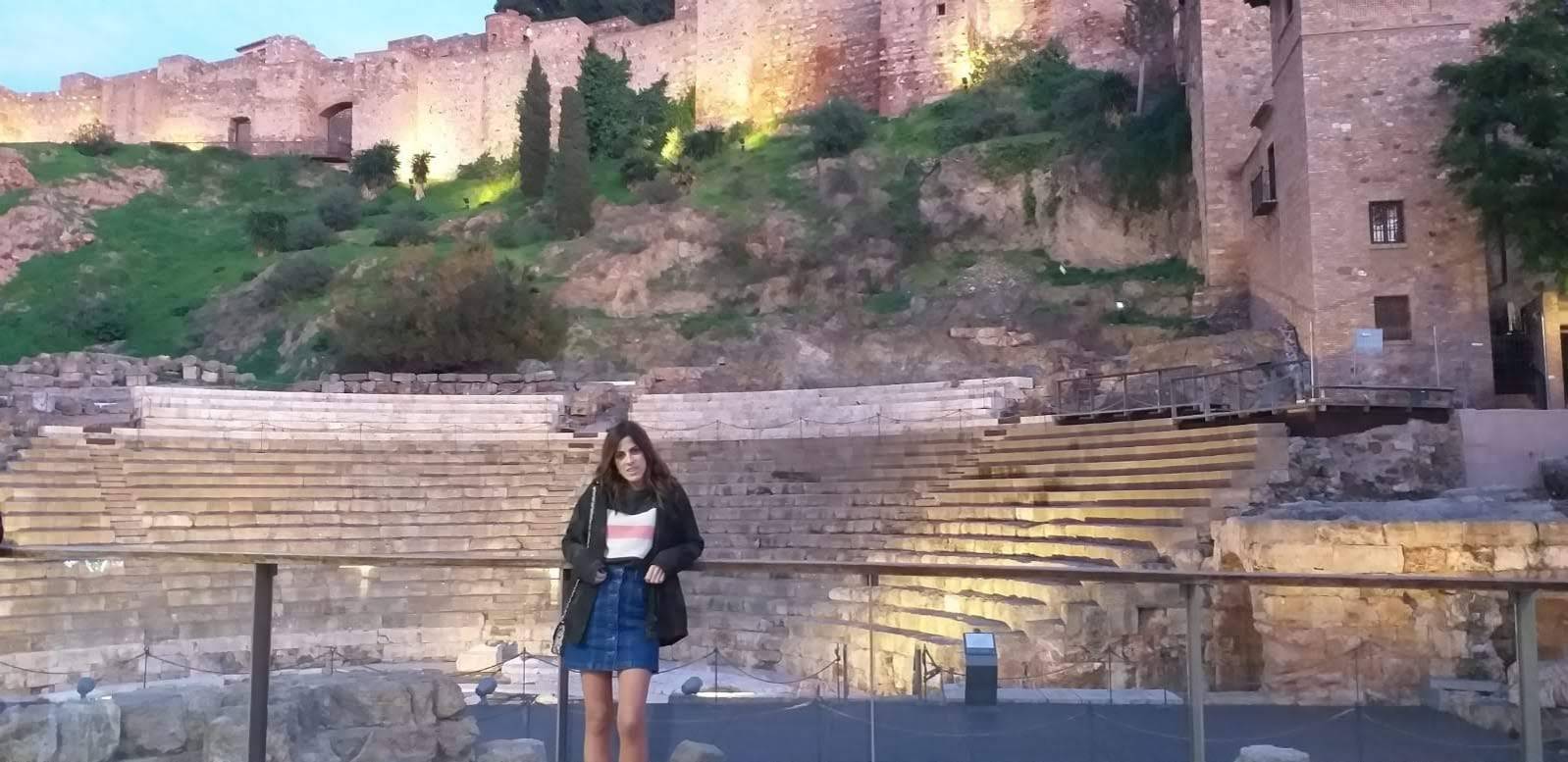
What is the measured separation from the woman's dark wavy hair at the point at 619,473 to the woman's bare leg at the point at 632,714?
0.60 m

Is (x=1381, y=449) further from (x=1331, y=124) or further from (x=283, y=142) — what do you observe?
(x=283, y=142)

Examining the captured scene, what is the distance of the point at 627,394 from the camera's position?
20391 millimetres

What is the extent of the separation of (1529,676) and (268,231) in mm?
36131

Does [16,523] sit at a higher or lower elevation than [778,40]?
lower

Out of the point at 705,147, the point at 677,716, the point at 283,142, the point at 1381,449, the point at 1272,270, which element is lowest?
the point at 677,716

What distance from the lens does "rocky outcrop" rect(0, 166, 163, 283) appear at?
34.0 m

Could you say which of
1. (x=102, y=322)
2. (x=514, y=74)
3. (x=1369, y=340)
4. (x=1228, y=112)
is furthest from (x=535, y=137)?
(x=1369, y=340)

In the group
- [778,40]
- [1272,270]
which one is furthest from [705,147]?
[1272,270]

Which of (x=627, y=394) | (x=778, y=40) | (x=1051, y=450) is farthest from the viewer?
(x=778, y=40)

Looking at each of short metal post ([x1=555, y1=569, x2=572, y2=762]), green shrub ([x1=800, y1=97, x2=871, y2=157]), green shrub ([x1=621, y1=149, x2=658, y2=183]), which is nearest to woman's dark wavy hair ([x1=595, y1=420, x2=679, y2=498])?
short metal post ([x1=555, y1=569, x2=572, y2=762])

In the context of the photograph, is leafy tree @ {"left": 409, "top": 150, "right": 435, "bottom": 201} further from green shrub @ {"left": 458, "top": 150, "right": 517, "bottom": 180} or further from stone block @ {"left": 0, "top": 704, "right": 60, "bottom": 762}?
stone block @ {"left": 0, "top": 704, "right": 60, "bottom": 762}

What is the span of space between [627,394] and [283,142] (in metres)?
32.0

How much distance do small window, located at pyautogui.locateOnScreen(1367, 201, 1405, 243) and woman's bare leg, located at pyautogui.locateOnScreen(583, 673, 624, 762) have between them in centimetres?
1561

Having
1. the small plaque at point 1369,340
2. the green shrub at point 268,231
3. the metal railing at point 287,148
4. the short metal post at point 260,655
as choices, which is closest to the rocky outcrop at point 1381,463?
the small plaque at point 1369,340
